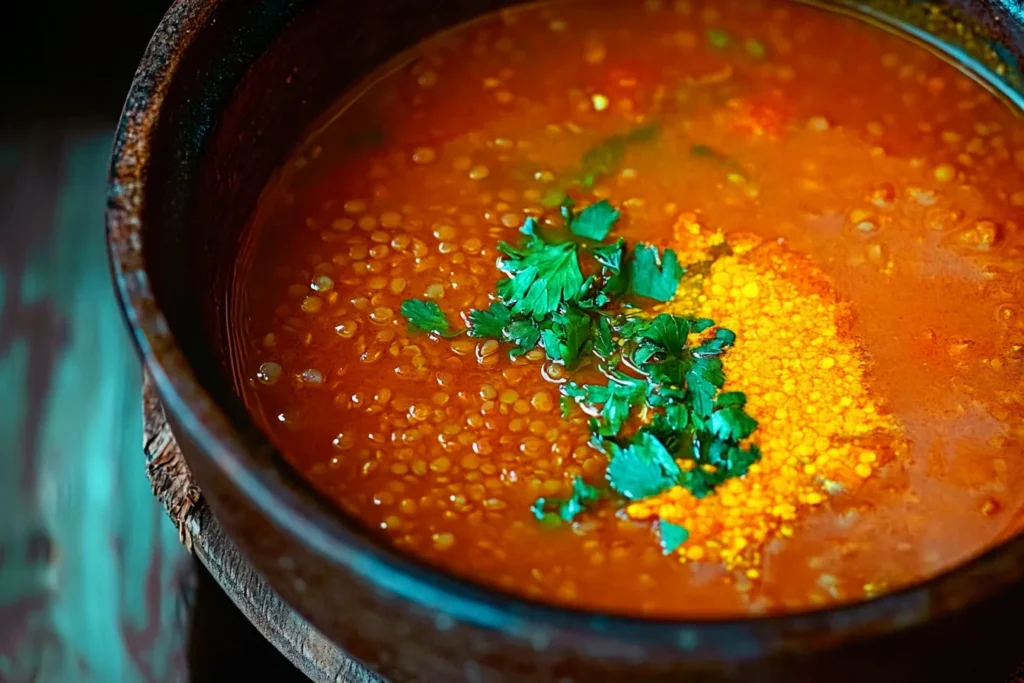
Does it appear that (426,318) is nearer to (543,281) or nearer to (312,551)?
(543,281)

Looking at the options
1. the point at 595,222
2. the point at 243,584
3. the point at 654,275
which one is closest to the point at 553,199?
the point at 595,222

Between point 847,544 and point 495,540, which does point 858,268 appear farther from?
point 495,540

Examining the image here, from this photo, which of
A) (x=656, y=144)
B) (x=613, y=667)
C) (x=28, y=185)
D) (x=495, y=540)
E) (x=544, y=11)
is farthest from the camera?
(x=28, y=185)

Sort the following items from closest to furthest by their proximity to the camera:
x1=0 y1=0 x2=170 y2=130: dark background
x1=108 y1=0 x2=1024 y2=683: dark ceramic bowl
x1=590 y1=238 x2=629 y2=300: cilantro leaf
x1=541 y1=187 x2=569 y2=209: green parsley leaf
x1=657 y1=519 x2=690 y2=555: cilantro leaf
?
x1=108 y1=0 x2=1024 y2=683: dark ceramic bowl < x1=657 y1=519 x2=690 y2=555: cilantro leaf < x1=590 y1=238 x2=629 y2=300: cilantro leaf < x1=541 y1=187 x2=569 y2=209: green parsley leaf < x1=0 y1=0 x2=170 y2=130: dark background

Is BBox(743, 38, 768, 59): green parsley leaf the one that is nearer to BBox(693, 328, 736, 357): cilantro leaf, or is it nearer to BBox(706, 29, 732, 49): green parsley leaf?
BBox(706, 29, 732, 49): green parsley leaf

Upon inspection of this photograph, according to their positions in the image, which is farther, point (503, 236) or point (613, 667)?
point (503, 236)

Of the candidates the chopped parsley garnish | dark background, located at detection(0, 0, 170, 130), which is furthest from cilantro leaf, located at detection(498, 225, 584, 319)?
dark background, located at detection(0, 0, 170, 130)

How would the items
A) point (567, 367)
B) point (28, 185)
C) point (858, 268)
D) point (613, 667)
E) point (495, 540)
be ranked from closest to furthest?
point (613, 667) → point (495, 540) → point (567, 367) → point (858, 268) → point (28, 185)

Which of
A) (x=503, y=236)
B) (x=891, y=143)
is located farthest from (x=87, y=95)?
(x=891, y=143)
